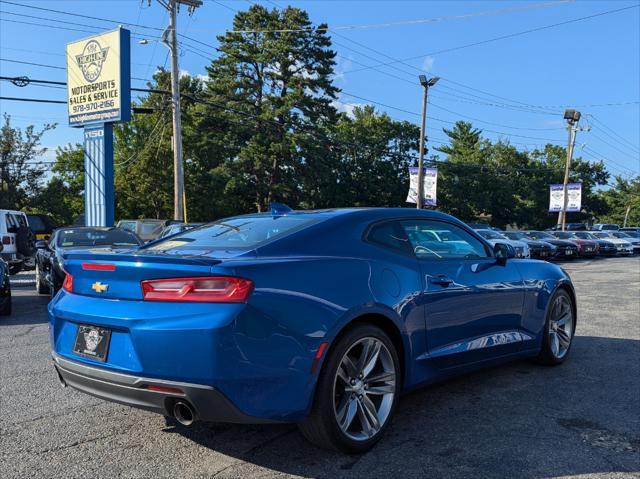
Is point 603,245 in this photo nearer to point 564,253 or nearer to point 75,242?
point 564,253

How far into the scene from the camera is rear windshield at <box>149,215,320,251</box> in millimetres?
3699

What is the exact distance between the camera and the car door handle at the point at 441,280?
4.03m

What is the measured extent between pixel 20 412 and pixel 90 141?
16789 millimetres

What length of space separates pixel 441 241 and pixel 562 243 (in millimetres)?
25009

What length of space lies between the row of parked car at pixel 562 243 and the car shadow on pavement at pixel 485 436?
16.5 meters

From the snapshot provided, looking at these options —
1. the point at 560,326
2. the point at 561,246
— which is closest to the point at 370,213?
the point at 560,326

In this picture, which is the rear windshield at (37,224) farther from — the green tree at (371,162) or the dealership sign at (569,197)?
the dealership sign at (569,197)

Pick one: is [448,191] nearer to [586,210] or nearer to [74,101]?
[586,210]

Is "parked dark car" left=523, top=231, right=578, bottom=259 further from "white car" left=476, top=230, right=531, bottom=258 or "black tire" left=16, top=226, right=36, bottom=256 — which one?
"black tire" left=16, top=226, right=36, bottom=256

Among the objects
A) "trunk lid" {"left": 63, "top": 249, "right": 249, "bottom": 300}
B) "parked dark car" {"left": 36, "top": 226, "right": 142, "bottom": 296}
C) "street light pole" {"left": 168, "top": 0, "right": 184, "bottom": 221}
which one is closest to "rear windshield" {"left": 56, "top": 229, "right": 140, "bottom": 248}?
A: "parked dark car" {"left": 36, "top": 226, "right": 142, "bottom": 296}

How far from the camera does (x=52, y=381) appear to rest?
5.02m

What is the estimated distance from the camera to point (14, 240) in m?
15.9

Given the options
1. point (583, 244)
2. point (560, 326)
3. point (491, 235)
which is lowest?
point (583, 244)

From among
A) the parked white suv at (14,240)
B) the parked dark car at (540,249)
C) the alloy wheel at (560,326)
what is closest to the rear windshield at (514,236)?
the parked dark car at (540,249)
